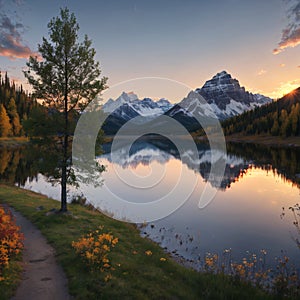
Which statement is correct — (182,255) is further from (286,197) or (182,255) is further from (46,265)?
(286,197)

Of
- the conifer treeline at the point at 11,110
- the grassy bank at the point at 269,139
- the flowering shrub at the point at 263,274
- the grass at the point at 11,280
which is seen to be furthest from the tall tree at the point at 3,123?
the grassy bank at the point at 269,139

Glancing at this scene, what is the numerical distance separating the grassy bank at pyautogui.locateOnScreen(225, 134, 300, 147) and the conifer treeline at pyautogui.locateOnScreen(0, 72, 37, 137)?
105942 millimetres

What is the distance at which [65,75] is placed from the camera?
729 inches

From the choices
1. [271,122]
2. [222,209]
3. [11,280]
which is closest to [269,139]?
[271,122]

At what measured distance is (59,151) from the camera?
1927 cm

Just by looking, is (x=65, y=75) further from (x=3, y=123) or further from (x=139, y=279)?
(x=3, y=123)

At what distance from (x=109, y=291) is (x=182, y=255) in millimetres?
7993

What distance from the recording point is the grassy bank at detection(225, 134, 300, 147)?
104637mm

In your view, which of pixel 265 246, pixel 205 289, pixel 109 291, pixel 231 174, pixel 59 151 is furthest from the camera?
pixel 231 174

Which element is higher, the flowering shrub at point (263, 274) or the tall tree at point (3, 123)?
the tall tree at point (3, 123)

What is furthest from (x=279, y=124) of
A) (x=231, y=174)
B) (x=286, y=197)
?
(x=286, y=197)

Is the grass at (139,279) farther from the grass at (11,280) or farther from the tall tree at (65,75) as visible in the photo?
the tall tree at (65,75)

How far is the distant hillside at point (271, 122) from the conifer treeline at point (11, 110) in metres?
111

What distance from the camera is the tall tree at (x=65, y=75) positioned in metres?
18.1
